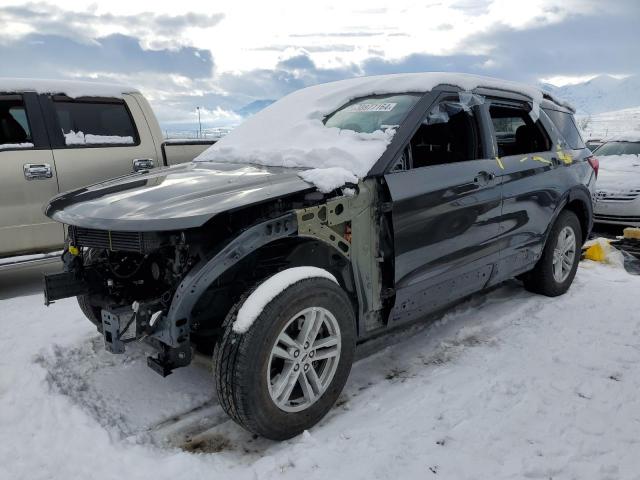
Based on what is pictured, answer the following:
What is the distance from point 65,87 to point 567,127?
16.4 feet

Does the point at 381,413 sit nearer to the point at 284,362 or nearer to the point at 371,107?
the point at 284,362

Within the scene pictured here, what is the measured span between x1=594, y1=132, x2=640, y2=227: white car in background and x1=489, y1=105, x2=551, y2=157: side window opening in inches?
189

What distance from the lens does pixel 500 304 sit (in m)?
4.61

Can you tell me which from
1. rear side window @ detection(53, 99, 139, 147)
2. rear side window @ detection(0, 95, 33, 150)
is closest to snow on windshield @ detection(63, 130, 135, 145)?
rear side window @ detection(53, 99, 139, 147)

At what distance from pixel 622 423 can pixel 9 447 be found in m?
3.11

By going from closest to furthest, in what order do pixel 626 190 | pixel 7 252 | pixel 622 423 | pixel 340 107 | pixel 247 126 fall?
pixel 622 423 < pixel 340 107 < pixel 247 126 < pixel 7 252 < pixel 626 190

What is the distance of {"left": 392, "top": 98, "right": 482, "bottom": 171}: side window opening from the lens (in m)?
3.42

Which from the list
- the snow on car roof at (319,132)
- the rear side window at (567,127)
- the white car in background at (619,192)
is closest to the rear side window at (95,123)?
the snow on car roof at (319,132)

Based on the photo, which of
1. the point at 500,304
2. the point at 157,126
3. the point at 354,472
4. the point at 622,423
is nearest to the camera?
the point at 354,472

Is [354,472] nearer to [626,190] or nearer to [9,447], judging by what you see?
[9,447]

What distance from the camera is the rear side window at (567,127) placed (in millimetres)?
4691

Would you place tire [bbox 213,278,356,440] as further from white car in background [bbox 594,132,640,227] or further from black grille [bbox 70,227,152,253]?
white car in background [bbox 594,132,640,227]

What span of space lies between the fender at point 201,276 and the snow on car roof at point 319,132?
61cm

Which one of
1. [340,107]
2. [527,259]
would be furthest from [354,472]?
[527,259]
